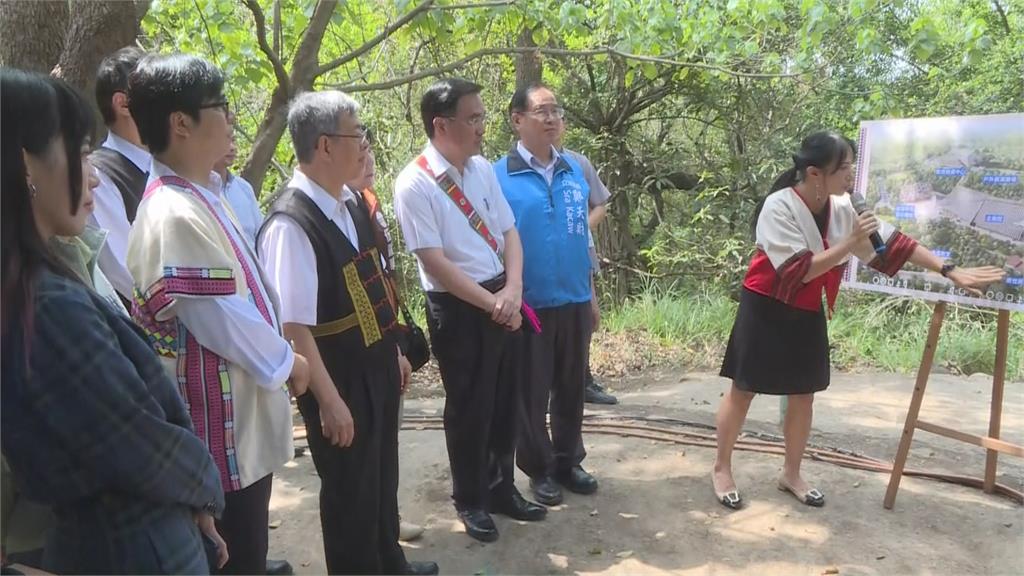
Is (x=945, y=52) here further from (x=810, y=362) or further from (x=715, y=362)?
(x=810, y=362)

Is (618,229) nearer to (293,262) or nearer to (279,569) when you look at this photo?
(279,569)

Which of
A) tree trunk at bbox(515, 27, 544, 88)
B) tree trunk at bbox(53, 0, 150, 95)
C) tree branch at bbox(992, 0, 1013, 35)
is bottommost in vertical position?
tree trunk at bbox(53, 0, 150, 95)

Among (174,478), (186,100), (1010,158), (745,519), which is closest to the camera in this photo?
(174,478)

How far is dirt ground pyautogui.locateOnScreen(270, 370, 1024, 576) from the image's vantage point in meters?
3.04

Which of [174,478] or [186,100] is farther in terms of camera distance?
[186,100]

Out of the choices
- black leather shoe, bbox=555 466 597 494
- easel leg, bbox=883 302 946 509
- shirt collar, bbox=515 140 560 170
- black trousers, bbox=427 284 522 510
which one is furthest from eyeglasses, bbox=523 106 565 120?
easel leg, bbox=883 302 946 509

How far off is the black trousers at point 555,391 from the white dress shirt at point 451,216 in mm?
505

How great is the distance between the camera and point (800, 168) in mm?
3342

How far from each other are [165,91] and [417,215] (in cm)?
128

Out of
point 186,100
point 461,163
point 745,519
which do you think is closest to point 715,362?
point 745,519

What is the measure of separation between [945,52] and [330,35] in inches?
276

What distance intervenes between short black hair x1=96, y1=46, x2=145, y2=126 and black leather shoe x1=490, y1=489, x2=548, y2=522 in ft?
7.05

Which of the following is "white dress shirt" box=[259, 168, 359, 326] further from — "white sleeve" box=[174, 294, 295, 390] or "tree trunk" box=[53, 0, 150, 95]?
"tree trunk" box=[53, 0, 150, 95]

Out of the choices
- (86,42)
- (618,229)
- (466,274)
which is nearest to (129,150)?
(86,42)
